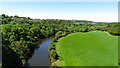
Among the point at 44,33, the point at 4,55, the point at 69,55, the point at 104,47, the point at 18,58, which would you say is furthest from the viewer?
the point at 44,33

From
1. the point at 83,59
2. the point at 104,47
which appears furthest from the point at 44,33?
the point at 83,59

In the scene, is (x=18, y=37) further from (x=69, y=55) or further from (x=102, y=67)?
(x=102, y=67)

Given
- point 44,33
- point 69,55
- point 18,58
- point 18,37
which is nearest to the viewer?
point 18,58

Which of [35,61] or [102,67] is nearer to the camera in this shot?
[102,67]

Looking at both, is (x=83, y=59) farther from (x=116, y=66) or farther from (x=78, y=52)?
(x=116, y=66)

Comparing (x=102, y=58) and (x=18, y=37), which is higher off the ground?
(x=18, y=37)

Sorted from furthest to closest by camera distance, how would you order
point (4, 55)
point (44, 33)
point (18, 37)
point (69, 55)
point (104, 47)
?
1. point (44, 33)
2. point (18, 37)
3. point (104, 47)
4. point (69, 55)
5. point (4, 55)

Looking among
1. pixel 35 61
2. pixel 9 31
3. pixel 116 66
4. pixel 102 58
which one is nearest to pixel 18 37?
pixel 9 31

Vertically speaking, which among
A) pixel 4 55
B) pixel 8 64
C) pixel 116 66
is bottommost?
pixel 116 66

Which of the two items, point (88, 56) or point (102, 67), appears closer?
point (102, 67)
